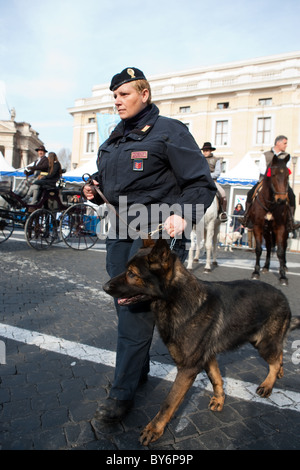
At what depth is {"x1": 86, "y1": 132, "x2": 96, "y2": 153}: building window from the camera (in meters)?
46.6

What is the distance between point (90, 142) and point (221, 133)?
18.6 meters

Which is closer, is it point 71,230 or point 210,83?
point 71,230

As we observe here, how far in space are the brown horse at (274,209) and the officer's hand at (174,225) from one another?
17.8ft

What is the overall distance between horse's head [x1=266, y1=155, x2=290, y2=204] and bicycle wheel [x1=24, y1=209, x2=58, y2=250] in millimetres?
5963

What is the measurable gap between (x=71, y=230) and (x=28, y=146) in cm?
7313

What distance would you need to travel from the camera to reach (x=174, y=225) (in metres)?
2.15

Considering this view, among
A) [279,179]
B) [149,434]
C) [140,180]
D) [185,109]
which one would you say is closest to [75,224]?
[279,179]

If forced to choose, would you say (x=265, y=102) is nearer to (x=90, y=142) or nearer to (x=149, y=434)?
(x=90, y=142)

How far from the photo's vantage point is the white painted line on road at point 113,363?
2.59m

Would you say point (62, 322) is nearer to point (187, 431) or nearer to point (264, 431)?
point (187, 431)

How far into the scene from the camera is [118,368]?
2.31 meters

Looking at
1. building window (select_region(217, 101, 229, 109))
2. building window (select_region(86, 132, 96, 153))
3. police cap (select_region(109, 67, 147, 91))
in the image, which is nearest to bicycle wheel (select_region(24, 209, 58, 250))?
police cap (select_region(109, 67, 147, 91))

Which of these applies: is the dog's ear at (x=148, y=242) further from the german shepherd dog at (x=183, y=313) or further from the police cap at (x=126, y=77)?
the police cap at (x=126, y=77)
